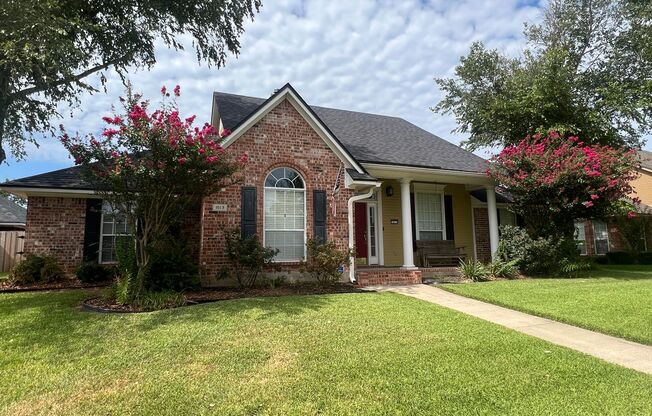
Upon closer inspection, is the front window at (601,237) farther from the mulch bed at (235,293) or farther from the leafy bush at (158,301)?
the leafy bush at (158,301)

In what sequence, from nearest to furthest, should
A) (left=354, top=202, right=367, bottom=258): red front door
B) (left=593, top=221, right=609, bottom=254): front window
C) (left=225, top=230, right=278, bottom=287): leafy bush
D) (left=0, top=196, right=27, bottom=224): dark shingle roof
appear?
(left=225, top=230, right=278, bottom=287): leafy bush
(left=354, top=202, right=367, bottom=258): red front door
(left=0, top=196, right=27, bottom=224): dark shingle roof
(left=593, top=221, right=609, bottom=254): front window

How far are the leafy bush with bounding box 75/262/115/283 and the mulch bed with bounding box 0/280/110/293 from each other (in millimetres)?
165

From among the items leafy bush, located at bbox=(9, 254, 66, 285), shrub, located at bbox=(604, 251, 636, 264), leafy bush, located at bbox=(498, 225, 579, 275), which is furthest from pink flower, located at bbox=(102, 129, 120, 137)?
shrub, located at bbox=(604, 251, 636, 264)

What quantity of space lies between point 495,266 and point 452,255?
5.96 feet

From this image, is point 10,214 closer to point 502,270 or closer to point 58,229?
point 58,229

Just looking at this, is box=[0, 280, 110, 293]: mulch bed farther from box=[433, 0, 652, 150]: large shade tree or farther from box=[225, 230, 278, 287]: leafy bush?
box=[433, 0, 652, 150]: large shade tree

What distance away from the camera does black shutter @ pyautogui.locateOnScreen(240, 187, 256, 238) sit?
389 inches

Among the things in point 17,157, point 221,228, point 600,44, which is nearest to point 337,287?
point 221,228

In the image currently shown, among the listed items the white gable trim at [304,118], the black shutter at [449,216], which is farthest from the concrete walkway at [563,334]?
the black shutter at [449,216]

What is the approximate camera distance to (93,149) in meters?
7.48

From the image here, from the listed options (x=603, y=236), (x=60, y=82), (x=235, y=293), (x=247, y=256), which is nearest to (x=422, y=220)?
(x=247, y=256)

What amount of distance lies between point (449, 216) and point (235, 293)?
9.32 m

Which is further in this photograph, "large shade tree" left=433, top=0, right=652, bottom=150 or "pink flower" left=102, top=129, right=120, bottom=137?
"large shade tree" left=433, top=0, right=652, bottom=150

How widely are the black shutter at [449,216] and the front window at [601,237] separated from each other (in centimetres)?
1271
